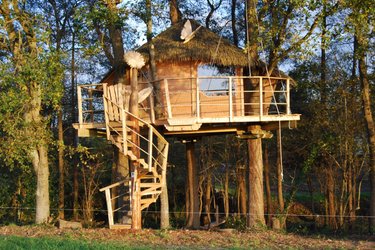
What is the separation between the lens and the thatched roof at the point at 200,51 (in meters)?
18.0

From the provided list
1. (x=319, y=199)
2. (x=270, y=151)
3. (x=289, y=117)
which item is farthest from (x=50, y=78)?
(x=319, y=199)

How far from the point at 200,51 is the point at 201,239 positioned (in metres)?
6.20

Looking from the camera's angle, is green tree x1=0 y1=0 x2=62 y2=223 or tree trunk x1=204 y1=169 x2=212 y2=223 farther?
tree trunk x1=204 y1=169 x2=212 y2=223

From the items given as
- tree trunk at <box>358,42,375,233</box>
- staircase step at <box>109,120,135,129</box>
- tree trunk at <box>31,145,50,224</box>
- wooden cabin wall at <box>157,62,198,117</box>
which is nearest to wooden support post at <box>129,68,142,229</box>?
staircase step at <box>109,120,135,129</box>

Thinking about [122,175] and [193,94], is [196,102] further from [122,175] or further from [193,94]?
[122,175]

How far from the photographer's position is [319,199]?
2894 cm

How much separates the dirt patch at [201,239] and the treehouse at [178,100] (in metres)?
1.18

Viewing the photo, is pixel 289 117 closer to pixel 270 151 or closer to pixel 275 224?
pixel 275 224

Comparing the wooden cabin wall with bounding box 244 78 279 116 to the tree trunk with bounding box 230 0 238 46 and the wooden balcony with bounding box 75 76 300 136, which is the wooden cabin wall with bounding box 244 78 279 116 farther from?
the tree trunk with bounding box 230 0 238 46

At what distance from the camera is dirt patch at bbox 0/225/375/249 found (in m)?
13.4

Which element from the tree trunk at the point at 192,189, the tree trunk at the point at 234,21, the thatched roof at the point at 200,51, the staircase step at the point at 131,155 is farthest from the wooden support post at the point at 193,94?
the tree trunk at the point at 234,21

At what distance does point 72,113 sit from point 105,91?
1255 centimetres

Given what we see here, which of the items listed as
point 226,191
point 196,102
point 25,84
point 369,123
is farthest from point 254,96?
point 226,191

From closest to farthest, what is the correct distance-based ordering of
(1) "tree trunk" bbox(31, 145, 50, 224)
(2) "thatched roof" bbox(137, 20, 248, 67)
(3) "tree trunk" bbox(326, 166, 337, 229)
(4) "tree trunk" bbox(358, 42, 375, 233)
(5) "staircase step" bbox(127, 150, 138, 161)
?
(5) "staircase step" bbox(127, 150, 138, 161) < (2) "thatched roof" bbox(137, 20, 248, 67) < (1) "tree trunk" bbox(31, 145, 50, 224) < (4) "tree trunk" bbox(358, 42, 375, 233) < (3) "tree trunk" bbox(326, 166, 337, 229)
